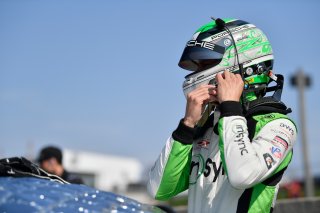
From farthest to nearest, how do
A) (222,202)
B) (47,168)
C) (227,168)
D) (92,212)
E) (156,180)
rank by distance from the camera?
1. (47,168)
2. (156,180)
3. (222,202)
4. (227,168)
5. (92,212)

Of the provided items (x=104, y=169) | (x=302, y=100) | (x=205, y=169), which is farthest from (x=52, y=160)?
(x=104, y=169)

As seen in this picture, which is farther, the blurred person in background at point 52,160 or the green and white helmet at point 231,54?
the blurred person in background at point 52,160

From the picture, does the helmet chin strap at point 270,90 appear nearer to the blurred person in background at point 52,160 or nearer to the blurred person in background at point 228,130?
the blurred person in background at point 228,130

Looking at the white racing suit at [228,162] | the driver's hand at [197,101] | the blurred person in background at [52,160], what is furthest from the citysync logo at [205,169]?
the blurred person in background at [52,160]

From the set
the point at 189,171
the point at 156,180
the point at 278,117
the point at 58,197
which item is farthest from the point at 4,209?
the point at 278,117

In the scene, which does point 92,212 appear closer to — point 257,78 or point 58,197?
point 58,197

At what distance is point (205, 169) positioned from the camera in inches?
121

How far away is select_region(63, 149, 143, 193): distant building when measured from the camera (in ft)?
133

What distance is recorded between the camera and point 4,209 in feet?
7.98

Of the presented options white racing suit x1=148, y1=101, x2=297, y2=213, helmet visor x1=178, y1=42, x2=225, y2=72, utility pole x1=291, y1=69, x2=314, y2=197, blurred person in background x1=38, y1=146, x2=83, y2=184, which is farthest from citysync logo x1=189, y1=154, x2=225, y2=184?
utility pole x1=291, y1=69, x2=314, y2=197

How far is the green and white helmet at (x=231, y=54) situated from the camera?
3107 millimetres

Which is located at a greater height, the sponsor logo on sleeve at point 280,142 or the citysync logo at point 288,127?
the citysync logo at point 288,127

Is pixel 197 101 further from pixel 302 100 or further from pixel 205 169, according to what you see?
pixel 302 100

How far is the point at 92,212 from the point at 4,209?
0.38 metres
